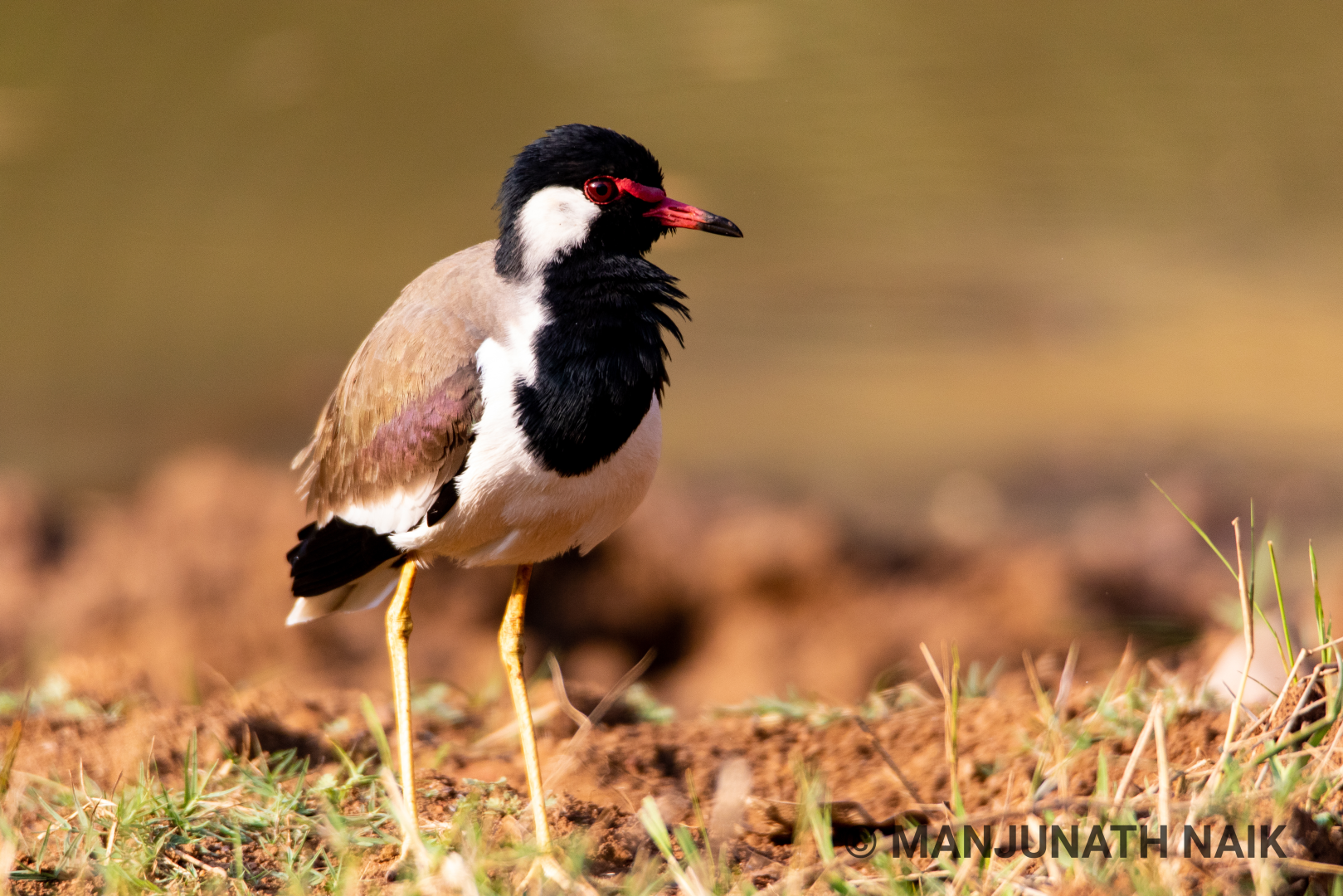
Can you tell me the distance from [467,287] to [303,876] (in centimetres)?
148

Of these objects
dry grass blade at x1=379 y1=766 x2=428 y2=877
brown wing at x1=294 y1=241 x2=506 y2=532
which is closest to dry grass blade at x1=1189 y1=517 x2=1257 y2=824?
dry grass blade at x1=379 y1=766 x2=428 y2=877

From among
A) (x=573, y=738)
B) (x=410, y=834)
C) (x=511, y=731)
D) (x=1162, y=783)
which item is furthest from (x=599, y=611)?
(x=1162, y=783)

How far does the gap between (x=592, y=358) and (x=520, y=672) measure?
0.93m

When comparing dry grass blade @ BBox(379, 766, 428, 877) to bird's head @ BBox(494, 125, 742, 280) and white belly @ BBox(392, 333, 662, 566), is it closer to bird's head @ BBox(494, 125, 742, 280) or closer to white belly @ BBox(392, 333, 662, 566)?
white belly @ BBox(392, 333, 662, 566)

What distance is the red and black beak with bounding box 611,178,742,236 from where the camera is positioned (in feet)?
10.6

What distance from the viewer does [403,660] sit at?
336cm

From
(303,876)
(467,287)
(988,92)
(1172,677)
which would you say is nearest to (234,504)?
(467,287)

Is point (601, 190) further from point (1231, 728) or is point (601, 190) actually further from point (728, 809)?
point (1231, 728)

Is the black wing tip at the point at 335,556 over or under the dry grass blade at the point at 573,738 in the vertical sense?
over

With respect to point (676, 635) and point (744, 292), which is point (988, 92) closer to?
point (744, 292)

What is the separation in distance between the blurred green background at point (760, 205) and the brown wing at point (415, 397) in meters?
3.82

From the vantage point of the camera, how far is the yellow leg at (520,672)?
2.96 meters

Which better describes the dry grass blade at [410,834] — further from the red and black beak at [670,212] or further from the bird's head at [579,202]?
the red and black beak at [670,212]

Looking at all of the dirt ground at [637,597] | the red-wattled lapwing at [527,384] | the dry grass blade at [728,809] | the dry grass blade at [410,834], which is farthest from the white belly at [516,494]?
the dirt ground at [637,597]
